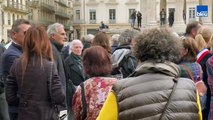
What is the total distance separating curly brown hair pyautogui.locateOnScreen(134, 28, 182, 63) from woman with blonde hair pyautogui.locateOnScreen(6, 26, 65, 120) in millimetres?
1840

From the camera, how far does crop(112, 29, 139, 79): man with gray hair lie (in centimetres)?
670

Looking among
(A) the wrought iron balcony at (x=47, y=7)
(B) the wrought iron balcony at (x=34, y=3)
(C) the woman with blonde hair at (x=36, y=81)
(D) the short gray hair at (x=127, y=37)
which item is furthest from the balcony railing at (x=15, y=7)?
(C) the woman with blonde hair at (x=36, y=81)

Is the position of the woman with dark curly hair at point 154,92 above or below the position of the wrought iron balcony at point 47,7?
below

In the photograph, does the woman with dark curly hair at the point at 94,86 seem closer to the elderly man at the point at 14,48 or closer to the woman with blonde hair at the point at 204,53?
the elderly man at the point at 14,48

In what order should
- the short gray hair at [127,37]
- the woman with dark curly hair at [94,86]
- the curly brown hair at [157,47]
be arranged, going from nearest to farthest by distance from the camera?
the curly brown hair at [157,47] < the woman with dark curly hair at [94,86] < the short gray hair at [127,37]

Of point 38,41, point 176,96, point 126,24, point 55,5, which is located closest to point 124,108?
point 176,96

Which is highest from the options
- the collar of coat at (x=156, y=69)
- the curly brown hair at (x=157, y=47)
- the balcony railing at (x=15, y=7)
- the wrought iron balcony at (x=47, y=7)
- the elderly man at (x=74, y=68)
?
the wrought iron balcony at (x=47, y=7)

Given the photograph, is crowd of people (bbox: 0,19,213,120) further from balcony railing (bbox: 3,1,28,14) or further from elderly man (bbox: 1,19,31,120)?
balcony railing (bbox: 3,1,28,14)

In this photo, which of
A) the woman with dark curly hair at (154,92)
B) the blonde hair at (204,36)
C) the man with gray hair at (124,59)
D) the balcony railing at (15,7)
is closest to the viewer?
the woman with dark curly hair at (154,92)

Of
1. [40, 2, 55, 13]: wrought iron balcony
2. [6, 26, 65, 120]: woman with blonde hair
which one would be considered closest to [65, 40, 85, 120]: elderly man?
[6, 26, 65, 120]: woman with blonde hair

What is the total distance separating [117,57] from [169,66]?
3.61 m

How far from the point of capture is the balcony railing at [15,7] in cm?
6236

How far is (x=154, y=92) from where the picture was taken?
3.15 meters

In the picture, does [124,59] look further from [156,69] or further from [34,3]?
[34,3]
